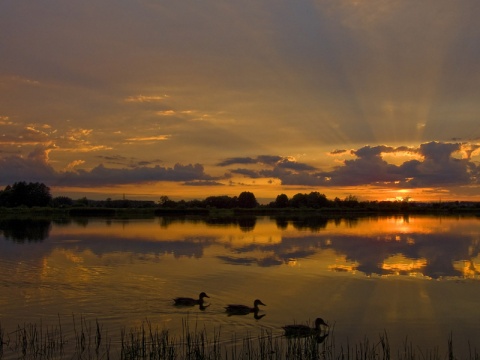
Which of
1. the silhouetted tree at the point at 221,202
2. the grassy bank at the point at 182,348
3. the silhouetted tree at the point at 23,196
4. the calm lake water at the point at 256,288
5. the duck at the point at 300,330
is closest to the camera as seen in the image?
the grassy bank at the point at 182,348

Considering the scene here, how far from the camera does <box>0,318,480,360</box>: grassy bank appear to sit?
9.66 metres

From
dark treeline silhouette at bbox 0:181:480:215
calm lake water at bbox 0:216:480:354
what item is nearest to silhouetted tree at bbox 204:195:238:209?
dark treeline silhouette at bbox 0:181:480:215

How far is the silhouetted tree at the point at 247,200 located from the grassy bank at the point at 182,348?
149384 mm

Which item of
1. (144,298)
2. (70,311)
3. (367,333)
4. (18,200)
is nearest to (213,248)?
(144,298)

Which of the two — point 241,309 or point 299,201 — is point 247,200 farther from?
point 241,309

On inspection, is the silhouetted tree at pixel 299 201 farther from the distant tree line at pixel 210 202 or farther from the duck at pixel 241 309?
the duck at pixel 241 309

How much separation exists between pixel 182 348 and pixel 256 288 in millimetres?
7989

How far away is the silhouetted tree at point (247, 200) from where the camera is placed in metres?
162

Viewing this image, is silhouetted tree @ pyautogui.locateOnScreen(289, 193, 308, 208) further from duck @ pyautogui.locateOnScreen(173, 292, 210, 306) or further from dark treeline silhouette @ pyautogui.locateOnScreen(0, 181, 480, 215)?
duck @ pyautogui.locateOnScreen(173, 292, 210, 306)

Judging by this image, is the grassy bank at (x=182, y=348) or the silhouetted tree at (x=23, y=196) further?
the silhouetted tree at (x=23, y=196)

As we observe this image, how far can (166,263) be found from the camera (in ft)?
80.9

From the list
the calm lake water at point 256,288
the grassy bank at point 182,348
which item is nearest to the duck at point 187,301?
the calm lake water at point 256,288

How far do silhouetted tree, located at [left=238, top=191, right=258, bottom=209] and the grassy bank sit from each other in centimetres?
14938

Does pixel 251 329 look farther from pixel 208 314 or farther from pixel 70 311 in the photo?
pixel 70 311
